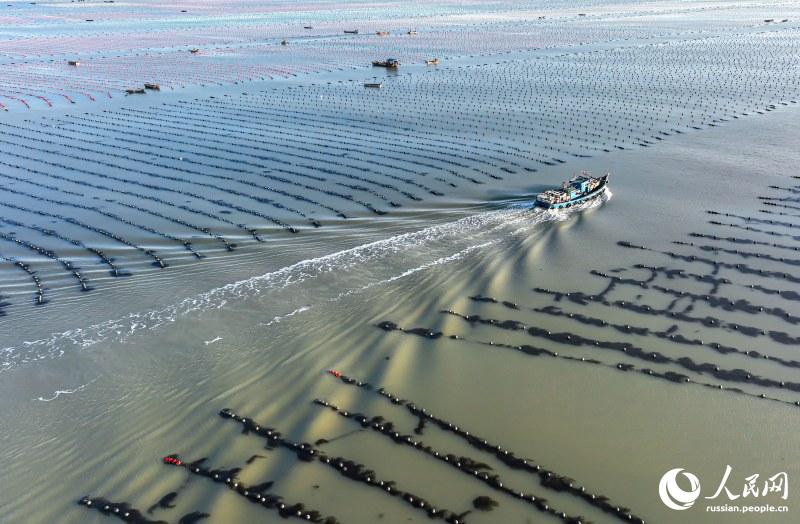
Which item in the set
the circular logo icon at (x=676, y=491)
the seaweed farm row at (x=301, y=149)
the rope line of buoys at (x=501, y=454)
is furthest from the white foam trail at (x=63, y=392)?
the circular logo icon at (x=676, y=491)

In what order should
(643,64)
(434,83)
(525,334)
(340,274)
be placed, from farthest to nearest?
1. (643,64)
2. (434,83)
3. (340,274)
4. (525,334)

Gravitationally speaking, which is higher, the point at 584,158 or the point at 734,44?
the point at 734,44

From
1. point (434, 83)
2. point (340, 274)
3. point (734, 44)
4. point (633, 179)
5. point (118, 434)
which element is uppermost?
point (734, 44)

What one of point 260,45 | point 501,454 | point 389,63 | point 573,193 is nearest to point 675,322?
point 501,454

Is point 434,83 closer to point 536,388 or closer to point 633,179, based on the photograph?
point 633,179

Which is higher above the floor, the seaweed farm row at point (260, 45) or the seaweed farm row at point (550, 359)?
the seaweed farm row at point (260, 45)

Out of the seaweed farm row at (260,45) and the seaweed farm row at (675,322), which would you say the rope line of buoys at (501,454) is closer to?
the seaweed farm row at (675,322)

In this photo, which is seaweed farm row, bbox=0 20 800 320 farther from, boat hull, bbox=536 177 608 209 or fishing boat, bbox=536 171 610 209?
boat hull, bbox=536 177 608 209

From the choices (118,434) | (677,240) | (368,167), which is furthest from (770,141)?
(118,434)
